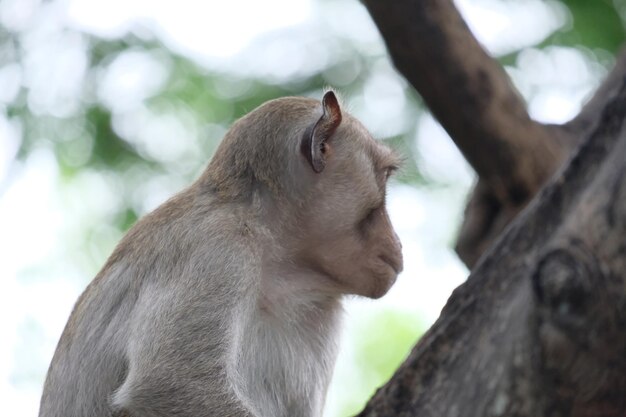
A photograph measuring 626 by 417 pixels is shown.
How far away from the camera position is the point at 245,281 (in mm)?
5184

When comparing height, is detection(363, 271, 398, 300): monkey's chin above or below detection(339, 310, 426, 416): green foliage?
above

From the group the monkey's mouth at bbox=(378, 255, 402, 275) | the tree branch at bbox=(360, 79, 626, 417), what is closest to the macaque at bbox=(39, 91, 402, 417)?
the monkey's mouth at bbox=(378, 255, 402, 275)

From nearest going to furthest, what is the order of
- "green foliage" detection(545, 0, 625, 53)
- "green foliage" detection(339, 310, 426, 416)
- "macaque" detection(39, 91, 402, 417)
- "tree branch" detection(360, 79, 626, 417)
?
"tree branch" detection(360, 79, 626, 417) < "macaque" detection(39, 91, 402, 417) < "green foliage" detection(545, 0, 625, 53) < "green foliage" detection(339, 310, 426, 416)

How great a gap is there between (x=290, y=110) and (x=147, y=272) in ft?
3.93

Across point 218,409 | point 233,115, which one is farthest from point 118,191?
point 218,409

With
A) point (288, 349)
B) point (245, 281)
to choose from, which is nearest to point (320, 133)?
point (245, 281)

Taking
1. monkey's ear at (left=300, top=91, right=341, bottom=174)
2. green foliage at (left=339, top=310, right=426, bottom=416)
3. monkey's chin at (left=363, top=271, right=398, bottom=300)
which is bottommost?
green foliage at (left=339, top=310, right=426, bottom=416)

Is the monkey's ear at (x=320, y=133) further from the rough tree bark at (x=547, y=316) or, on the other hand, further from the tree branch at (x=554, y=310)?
the tree branch at (x=554, y=310)

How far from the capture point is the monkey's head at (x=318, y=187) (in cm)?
560

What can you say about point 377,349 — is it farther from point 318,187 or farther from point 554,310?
point 554,310

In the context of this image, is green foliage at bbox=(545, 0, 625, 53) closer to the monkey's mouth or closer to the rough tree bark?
the monkey's mouth

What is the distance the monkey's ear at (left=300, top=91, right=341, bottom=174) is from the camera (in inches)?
221

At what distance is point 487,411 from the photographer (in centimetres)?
319

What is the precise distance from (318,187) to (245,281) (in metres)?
0.78
